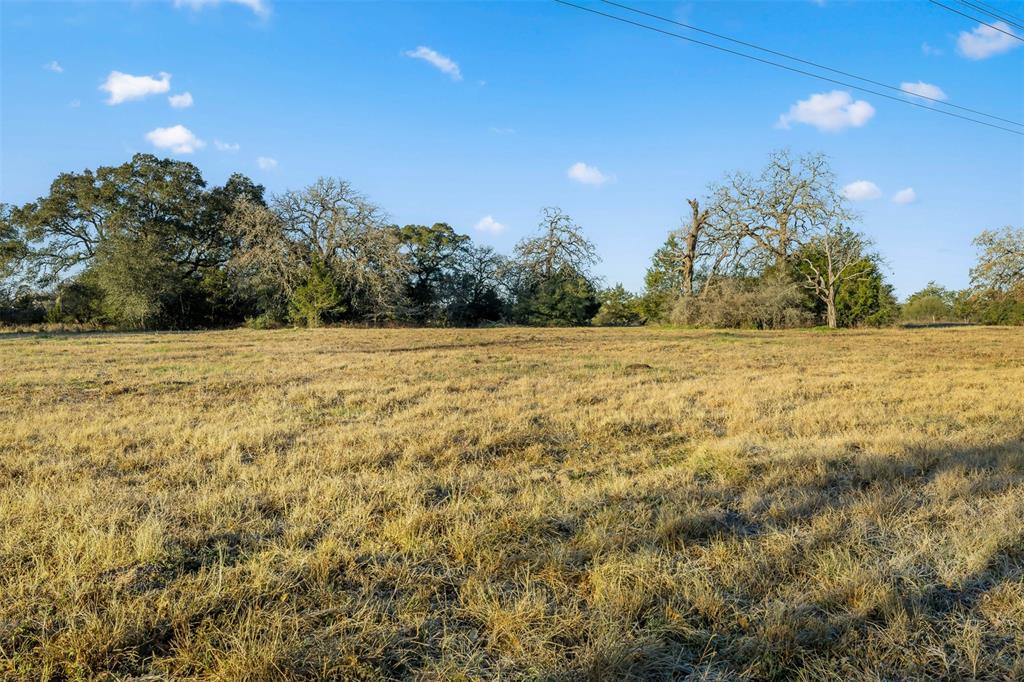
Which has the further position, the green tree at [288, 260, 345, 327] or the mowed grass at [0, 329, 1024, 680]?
the green tree at [288, 260, 345, 327]

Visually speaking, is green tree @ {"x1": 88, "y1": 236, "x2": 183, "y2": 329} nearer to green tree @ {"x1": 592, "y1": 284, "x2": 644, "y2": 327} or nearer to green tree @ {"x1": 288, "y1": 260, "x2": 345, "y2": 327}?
green tree @ {"x1": 288, "y1": 260, "x2": 345, "y2": 327}

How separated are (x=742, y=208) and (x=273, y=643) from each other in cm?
4251

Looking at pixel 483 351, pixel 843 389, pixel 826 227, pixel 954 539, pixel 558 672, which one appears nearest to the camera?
pixel 558 672

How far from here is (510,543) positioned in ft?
11.7

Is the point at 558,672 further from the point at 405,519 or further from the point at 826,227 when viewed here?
the point at 826,227

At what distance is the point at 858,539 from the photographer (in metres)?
3.61

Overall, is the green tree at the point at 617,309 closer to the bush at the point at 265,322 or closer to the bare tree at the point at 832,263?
the bare tree at the point at 832,263

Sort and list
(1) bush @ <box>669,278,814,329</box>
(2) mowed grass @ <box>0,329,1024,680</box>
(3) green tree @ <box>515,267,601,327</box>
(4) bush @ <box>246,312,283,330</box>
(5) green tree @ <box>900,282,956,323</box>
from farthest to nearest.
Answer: (5) green tree @ <box>900,282,956,323</box>, (3) green tree @ <box>515,267,601,327</box>, (1) bush @ <box>669,278,814,329</box>, (4) bush @ <box>246,312,283,330</box>, (2) mowed grass @ <box>0,329,1024,680</box>

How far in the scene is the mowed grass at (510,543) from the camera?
250 centimetres

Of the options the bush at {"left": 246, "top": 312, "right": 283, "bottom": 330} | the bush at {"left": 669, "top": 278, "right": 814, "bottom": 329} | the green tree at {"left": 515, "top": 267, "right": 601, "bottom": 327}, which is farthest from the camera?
the green tree at {"left": 515, "top": 267, "right": 601, "bottom": 327}

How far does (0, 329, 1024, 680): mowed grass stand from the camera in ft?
8.20

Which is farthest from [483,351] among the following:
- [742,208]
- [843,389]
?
[742,208]

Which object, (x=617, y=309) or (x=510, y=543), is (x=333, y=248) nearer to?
(x=617, y=309)

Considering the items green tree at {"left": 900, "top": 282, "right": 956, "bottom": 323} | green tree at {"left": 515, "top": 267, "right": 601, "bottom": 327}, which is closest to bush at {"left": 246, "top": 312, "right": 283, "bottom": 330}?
green tree at {"left": 515, "top": 267, "right": 601, "bottom": 327}
